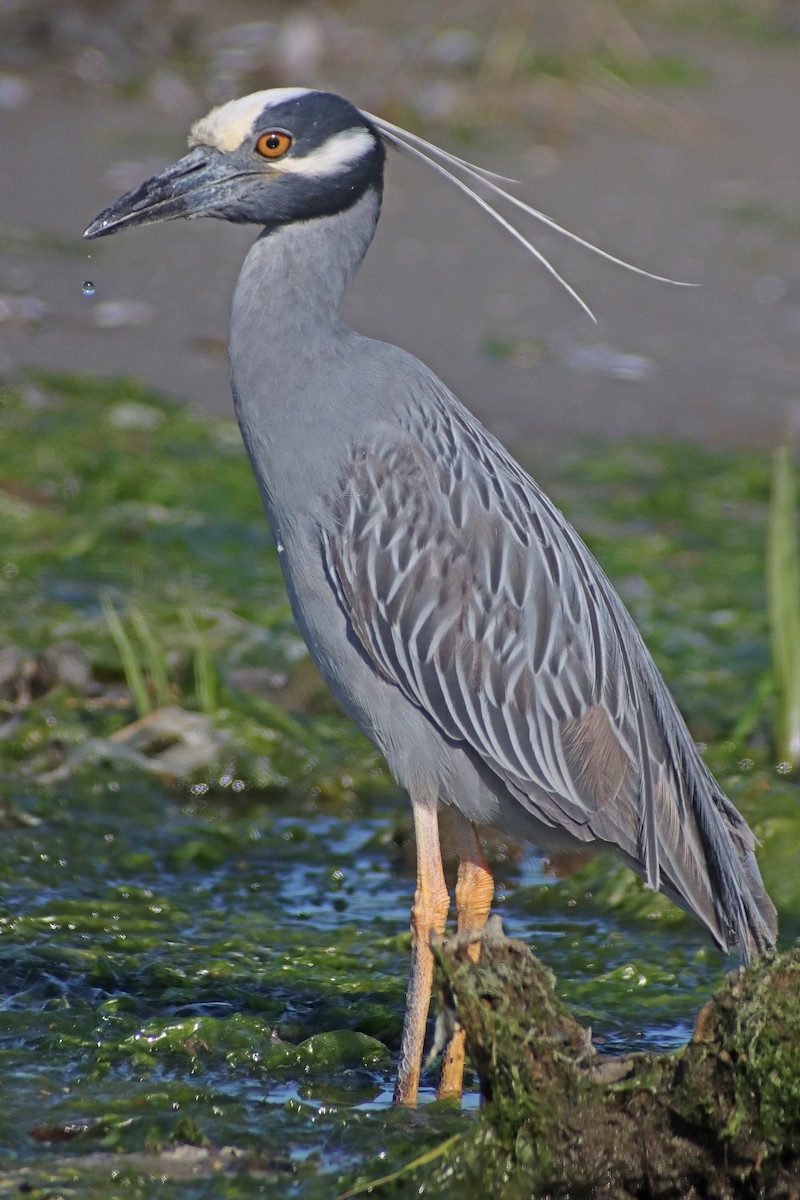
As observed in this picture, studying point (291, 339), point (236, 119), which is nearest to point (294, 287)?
point (291, 339)

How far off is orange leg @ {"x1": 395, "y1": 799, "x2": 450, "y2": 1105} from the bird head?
1.67 metres

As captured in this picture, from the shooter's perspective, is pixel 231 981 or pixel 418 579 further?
pixel 231 981

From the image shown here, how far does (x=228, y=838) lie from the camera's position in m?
5.82

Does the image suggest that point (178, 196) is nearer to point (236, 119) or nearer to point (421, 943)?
point (236, 119)

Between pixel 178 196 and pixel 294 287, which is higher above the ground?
pixel 178 196

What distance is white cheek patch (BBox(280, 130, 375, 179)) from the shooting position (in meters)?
4.47

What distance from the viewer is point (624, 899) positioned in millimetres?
5562

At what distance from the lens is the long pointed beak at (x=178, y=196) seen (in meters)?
4.47

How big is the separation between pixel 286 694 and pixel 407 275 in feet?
16.0

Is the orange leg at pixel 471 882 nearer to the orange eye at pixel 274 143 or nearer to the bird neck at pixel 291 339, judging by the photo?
the bird neck at pixel 291 339

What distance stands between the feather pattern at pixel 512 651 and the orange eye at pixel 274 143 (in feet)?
2.44

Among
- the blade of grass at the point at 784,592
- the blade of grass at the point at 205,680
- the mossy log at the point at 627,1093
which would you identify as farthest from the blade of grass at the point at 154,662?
the mossy log at the point at 627,1093

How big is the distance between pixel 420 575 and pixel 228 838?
1791 mm

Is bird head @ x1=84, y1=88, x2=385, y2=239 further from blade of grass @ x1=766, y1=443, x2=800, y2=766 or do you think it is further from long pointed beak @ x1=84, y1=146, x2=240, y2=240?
blade of grass @ x1=766, y1=443, x2=800, y2=766
